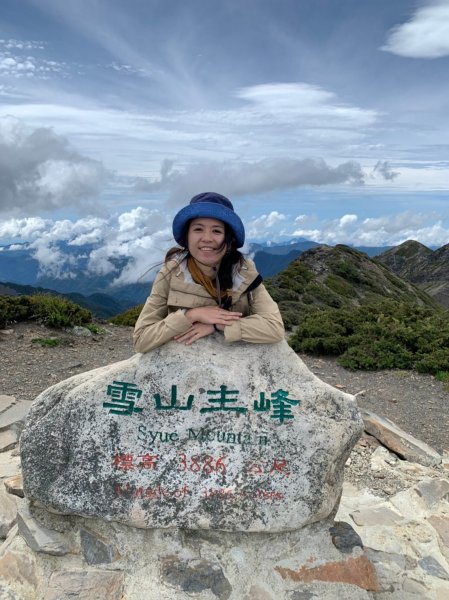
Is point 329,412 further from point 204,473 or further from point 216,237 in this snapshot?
point 216,237

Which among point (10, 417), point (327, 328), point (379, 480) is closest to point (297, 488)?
point (379, 480)

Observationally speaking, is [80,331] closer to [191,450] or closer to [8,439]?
[8,439]

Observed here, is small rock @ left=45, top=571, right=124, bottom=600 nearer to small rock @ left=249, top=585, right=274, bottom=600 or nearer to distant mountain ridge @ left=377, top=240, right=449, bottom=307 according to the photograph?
small rock @ left=249, top=585, right=274, bottom=600

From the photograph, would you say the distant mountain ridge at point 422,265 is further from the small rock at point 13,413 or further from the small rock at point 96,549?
the small rock at point 96,549

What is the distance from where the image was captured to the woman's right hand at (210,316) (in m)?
4.44

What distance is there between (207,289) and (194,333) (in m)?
0.40

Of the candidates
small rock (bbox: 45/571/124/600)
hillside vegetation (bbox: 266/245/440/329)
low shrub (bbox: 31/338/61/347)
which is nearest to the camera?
small rock (bbox: 45/571/124/600)

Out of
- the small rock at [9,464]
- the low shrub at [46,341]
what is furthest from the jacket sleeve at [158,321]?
the low shrub at [46,341]

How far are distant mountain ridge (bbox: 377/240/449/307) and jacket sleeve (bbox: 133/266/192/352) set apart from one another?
71.1 m

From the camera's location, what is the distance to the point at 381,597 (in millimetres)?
4754

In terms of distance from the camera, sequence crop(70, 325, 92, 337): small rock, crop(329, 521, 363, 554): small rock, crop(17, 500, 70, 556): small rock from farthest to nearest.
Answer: crop(70, 325, 92, 337): small rock
crop(329, 521, 363, 554): small rock
crop(17, 500, 70, 556): small rock

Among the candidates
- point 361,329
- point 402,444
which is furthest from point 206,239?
point 361,329

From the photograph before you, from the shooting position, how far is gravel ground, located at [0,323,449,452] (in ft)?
33.7

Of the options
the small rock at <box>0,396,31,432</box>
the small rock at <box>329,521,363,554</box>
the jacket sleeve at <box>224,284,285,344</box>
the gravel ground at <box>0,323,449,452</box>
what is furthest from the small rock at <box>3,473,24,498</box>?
the gravel ground at <box>0,323,449,452</box>
